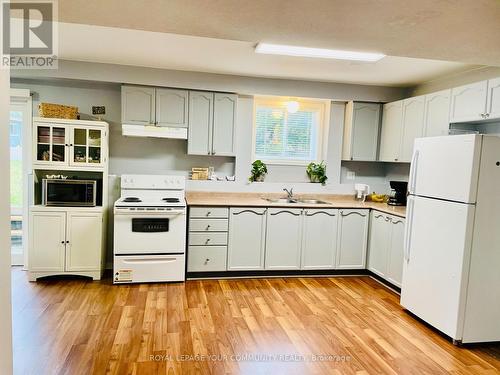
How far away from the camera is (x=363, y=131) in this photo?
181 inches

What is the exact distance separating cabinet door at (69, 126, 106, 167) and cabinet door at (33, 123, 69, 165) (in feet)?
0.23

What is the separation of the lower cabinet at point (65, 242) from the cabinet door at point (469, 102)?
154 inches

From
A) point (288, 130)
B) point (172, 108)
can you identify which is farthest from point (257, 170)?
point (172, 108)

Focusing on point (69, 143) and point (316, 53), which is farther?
point (69, 143)

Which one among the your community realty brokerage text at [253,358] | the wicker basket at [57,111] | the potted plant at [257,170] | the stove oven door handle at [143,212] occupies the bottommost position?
the your community realty brokerage text at [253,358]

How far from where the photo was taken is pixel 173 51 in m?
3.34

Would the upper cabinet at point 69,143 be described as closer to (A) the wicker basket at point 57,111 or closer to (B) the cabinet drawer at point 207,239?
(A) the wicker basket at point 57,111

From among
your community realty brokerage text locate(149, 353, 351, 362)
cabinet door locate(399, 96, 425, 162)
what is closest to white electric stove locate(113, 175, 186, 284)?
your community realty brokerage text locate(149, 353, 351, 362)

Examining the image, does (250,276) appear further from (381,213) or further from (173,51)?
(173,51)

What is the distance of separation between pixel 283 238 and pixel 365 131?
1.86 meters

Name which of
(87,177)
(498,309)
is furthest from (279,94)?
(498,309)

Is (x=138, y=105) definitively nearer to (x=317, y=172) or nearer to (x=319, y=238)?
(x=317, y=172)

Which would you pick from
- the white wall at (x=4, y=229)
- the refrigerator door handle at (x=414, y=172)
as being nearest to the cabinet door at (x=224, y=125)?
the refrigerator door handle at (x=414, y=172)

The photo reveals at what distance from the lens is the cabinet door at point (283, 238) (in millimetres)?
4062
